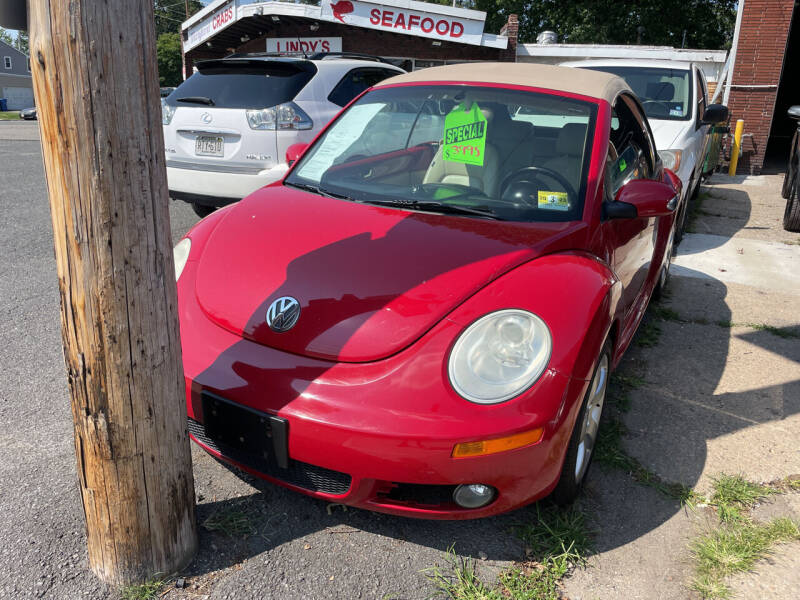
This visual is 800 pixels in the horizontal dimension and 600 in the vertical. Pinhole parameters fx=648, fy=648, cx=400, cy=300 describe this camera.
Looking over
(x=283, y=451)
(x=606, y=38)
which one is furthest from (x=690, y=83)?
(x=606, y=38)

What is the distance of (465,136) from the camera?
302 centimetres

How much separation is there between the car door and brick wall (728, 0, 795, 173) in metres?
9.68

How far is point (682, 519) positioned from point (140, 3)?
2.48m

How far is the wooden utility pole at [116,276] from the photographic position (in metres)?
1.59

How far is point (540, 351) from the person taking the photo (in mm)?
2090

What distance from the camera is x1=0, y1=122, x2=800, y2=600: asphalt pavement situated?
209 centimetres

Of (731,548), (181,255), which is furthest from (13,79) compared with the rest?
(731,548)

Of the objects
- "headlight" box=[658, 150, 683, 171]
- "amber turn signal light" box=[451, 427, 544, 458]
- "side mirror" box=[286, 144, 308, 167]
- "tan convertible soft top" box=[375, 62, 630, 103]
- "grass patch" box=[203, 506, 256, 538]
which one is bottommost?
"grass patch" box=[203, 506, 256, 538]

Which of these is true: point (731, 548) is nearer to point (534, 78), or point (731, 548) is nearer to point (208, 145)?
point (534, 78)

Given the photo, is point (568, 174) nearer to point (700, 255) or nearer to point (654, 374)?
point (654, 374)

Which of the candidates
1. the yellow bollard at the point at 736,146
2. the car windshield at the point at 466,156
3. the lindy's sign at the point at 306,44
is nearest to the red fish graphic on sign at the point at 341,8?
the lindy's sign at the point at 306,44

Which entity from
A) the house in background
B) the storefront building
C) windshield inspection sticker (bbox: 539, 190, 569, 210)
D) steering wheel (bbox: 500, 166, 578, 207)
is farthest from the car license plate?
the house in background

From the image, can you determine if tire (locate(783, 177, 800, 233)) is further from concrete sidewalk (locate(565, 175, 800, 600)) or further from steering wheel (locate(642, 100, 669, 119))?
steering wheel (locate(642, 100, 669, 119))

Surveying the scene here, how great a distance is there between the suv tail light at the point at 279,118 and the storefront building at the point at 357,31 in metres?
13.6
